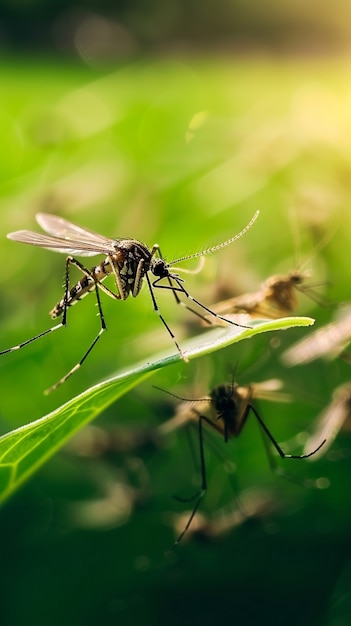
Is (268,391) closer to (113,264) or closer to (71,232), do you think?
(113,264)

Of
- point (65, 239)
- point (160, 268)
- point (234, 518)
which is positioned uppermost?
point (65, 239)

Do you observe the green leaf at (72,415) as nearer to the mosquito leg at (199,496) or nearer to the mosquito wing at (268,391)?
the mosquito wing at (268,391)

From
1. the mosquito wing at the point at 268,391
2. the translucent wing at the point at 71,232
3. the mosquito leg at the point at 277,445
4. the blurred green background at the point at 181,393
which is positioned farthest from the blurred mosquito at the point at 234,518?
the translucent wing at the point at 71,232

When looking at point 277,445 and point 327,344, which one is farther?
point 277,445

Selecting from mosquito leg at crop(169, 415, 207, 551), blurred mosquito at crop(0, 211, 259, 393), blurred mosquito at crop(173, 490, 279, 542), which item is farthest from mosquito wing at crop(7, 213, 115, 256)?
blurred mosquito at crop(173, 490, 279, 542)

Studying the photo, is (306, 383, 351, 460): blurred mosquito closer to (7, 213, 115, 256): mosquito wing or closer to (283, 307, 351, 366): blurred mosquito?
(283, 307, 351, 366): blurred mosquito

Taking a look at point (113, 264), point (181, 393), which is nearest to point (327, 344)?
point (181, 393)
